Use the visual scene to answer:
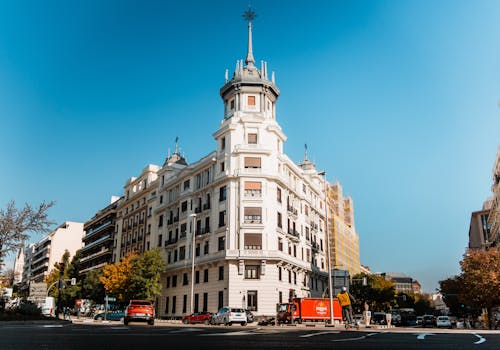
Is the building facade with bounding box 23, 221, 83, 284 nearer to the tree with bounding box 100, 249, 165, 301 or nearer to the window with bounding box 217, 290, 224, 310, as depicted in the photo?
the tree with bounding box 100, 249, 165, 301

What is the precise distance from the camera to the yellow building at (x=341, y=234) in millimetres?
74006

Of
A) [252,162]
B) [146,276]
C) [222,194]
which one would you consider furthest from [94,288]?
[252,162]

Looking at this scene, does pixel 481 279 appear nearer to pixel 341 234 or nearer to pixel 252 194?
pixel 252 194

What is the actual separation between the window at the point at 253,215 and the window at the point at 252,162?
4.61m

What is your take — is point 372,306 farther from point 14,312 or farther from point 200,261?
point 14,312

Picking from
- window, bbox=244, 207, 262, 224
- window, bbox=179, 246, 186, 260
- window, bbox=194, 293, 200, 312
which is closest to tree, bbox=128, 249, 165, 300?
window, bbox=179, 246, 186, 260

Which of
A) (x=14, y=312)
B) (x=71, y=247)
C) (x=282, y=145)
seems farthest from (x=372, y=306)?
(x=71, y=247)

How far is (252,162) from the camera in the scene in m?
47.5

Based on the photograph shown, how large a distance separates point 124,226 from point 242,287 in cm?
3327

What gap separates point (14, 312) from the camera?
29.2 metres

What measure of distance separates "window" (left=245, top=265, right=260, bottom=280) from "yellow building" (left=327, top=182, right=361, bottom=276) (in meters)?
27.6

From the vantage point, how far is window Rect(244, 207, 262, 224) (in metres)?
45.4

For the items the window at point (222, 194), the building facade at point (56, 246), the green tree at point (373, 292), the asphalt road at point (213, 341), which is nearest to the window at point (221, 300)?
the window at point (222, 194)

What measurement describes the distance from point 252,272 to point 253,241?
305 cm
